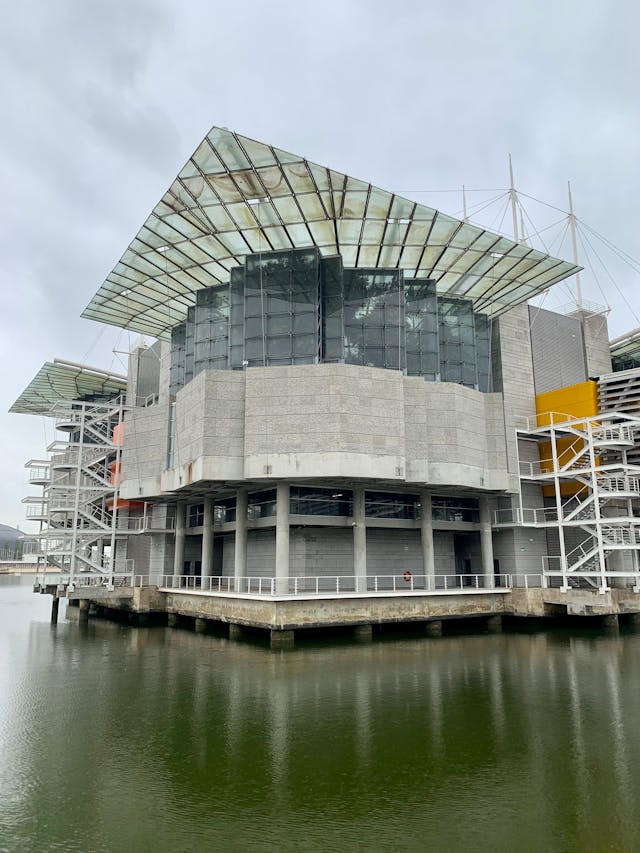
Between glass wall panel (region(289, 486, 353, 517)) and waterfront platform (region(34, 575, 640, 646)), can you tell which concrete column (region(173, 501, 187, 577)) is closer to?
waterfront platform (region(34, 575, 640, 646))

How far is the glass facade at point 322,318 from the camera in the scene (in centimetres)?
3778

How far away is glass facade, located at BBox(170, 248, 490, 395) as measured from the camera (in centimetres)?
3778

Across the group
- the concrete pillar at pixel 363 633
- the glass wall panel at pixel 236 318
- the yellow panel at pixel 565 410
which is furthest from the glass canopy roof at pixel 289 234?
the concrete pillar at pixel 363 633

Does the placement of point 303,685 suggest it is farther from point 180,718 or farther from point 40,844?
point 40,844

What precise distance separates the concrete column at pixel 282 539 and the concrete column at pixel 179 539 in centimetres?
1486

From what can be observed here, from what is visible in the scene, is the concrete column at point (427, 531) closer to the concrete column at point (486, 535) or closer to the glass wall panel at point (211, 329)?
the concrete column at point (486, 535)

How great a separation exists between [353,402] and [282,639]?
1307 cm

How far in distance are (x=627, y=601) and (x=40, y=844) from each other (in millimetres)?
34632

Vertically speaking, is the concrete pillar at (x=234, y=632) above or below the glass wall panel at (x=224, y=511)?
below

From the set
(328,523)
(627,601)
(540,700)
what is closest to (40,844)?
(540,700)

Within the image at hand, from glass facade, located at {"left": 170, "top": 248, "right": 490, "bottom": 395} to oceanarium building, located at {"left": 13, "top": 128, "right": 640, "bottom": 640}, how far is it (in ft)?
0.45

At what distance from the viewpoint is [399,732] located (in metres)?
15.5

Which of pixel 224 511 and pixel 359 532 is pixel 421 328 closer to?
pixel 359 532

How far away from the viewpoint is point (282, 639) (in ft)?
97.5
